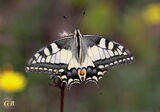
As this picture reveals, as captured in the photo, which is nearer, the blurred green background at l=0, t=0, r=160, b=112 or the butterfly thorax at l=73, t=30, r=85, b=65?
the butterfly thorax at l=73, t=30, r=85, b=65

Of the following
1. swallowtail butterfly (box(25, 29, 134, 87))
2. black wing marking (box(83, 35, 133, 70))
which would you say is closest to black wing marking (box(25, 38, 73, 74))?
swallowtail butterfly (box(25, 29, 134, 87))

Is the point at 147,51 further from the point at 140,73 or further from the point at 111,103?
the point at 111,103

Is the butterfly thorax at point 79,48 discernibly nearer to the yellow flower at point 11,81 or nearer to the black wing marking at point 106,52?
the black wing marking at point 106,52

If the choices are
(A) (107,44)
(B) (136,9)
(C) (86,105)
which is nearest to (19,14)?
(B) (136,9)

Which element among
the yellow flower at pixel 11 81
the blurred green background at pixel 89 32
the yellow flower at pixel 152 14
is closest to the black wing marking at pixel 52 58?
the blurred green background at pixel 89 32

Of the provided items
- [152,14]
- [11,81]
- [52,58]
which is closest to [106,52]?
[52,58]

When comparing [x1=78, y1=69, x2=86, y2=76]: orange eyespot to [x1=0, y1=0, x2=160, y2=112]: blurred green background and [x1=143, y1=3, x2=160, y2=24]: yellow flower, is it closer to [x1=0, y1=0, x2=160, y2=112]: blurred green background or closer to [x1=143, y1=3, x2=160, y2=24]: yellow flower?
[x1=0, y1=0, x2=160, y2=112]: blurred green background
